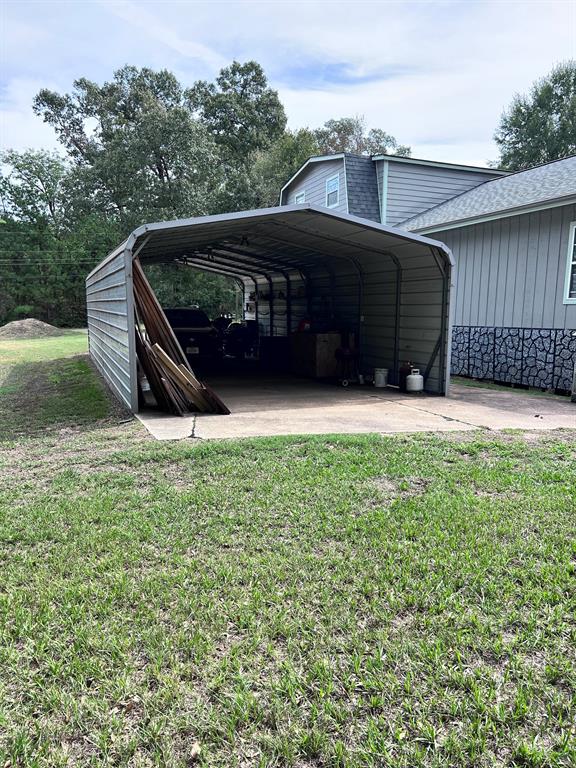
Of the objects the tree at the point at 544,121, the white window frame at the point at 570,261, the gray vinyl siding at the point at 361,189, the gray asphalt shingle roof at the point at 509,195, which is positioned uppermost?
the tree at the point at 544,121

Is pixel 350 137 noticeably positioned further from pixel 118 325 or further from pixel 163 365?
pixel 163 365

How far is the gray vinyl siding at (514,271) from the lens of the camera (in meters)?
9.84

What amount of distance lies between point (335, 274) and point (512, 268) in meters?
4.36

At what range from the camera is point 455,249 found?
12.6 m

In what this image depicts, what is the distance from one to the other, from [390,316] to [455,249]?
2810 millimetres

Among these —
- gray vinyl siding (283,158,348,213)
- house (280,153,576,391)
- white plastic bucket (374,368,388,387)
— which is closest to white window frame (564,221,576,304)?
house (280,153,576,391)

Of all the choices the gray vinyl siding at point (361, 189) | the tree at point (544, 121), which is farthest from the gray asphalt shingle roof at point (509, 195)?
the tree at point (544, 121)

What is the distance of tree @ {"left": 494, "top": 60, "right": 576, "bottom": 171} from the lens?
30438 millimetres

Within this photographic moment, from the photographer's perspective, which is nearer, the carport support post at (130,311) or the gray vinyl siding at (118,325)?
the carport support post at (130,311)

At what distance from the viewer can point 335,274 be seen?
13.6m

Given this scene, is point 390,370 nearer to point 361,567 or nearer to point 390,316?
point 390,316

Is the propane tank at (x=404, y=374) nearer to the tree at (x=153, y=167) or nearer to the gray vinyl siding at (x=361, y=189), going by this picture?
the gray vinyl siding at (x=361, y=189)

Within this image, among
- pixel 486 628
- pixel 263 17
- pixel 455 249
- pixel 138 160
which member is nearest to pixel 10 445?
pixel 486 628

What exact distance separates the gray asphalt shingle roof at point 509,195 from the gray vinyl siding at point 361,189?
1.07m
